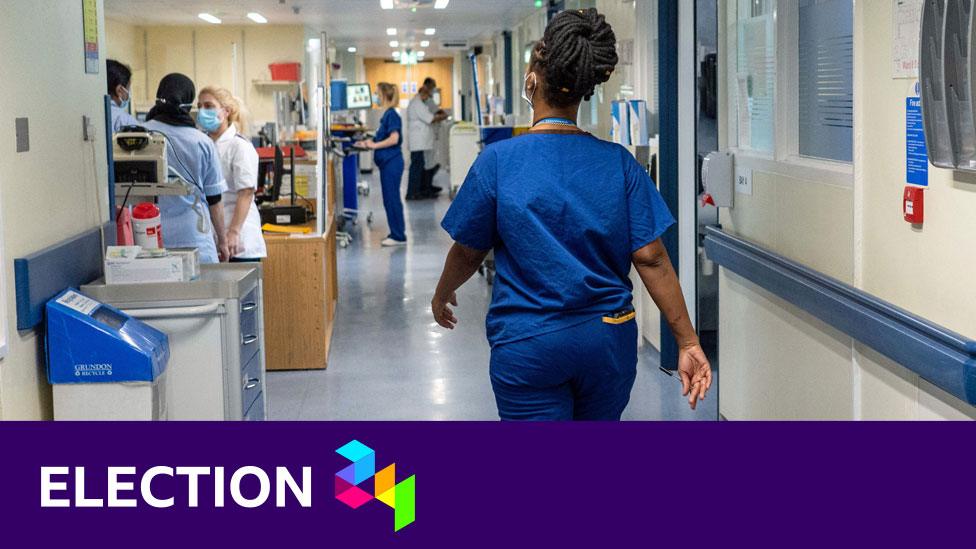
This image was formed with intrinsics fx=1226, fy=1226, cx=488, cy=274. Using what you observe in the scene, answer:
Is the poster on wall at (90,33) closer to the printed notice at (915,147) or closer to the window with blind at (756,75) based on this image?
the window with blind at (756,75)

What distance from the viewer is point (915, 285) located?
294cm

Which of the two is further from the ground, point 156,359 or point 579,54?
point 579,54

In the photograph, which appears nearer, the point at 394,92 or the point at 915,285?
the point at 915,285

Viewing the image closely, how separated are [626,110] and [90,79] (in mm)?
3395

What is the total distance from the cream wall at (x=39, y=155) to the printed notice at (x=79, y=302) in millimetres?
125

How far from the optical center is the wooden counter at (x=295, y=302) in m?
6.25

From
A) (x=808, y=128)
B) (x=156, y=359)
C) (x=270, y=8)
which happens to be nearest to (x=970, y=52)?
(x=808, y=128)

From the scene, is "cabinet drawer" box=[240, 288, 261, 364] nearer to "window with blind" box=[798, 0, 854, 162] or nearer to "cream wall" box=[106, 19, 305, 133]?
"window with blind" box=[798, 0, 854, 162]

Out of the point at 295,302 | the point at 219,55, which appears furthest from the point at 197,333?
the point at 219,55
